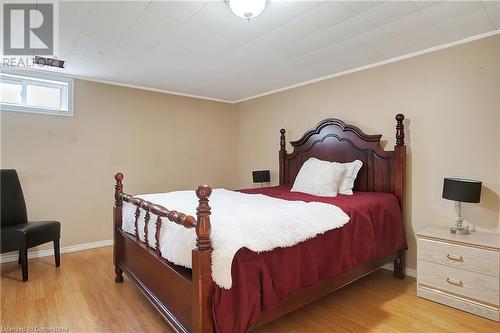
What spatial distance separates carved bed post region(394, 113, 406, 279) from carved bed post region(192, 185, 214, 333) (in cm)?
218

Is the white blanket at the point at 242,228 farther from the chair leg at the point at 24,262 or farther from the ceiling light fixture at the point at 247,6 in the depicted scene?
the ceiling light fixture at the point at 247,6

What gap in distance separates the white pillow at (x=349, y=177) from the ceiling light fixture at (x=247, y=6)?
1.95m

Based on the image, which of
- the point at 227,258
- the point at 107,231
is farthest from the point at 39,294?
the point at 227,258

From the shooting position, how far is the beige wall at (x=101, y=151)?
3.44 m

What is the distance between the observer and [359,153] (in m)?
3.23

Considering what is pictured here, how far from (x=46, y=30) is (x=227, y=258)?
94.6 inches

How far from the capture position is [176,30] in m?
2.32

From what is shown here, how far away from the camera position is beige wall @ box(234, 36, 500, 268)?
2.42 metres

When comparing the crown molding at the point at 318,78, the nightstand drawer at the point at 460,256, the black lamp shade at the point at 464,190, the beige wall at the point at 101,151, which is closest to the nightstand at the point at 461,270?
the nightstand drawer at the point at 460,256

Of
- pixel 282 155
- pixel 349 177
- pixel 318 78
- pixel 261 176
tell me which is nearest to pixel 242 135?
pixel 261 176

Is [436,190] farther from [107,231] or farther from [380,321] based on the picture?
[107,231]

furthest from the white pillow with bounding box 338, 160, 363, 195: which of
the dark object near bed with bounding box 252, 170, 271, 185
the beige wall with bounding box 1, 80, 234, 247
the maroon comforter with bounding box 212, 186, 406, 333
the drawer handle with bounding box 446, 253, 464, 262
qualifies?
the beige wall with bounding box 1, 80, 234, 247

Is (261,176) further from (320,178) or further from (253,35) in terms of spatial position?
(253,35)

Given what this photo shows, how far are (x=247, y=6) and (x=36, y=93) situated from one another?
3.20 metres
